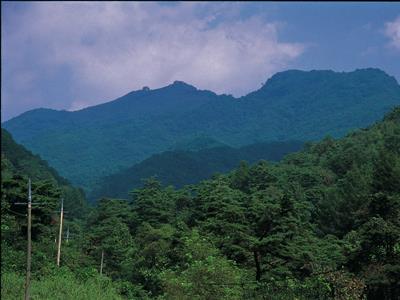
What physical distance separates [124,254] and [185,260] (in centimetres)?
1004

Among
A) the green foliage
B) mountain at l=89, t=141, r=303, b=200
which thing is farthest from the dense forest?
mountain at l=89, t=141, r=303, b=200

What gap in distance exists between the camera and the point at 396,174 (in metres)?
32.1

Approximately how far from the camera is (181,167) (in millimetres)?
136125

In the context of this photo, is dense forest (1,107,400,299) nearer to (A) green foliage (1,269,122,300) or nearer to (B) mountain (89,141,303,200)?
(A) green foliage (1,269,122,300)

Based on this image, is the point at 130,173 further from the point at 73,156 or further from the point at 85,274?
the point at 85,274

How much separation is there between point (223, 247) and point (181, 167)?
111 m

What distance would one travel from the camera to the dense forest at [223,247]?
19516mm

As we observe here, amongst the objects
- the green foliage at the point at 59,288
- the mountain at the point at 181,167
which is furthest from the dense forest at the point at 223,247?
the mountain at the point at 181,167

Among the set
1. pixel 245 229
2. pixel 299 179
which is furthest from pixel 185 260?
pixel 299 179

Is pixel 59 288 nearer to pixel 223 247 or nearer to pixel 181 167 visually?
pixel 223 247

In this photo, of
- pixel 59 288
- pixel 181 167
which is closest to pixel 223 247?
pixel 59 288

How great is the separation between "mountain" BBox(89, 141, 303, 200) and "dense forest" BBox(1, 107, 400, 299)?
273 feet

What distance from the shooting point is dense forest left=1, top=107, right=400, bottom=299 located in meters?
19.5

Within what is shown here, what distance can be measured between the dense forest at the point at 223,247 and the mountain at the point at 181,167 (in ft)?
273
